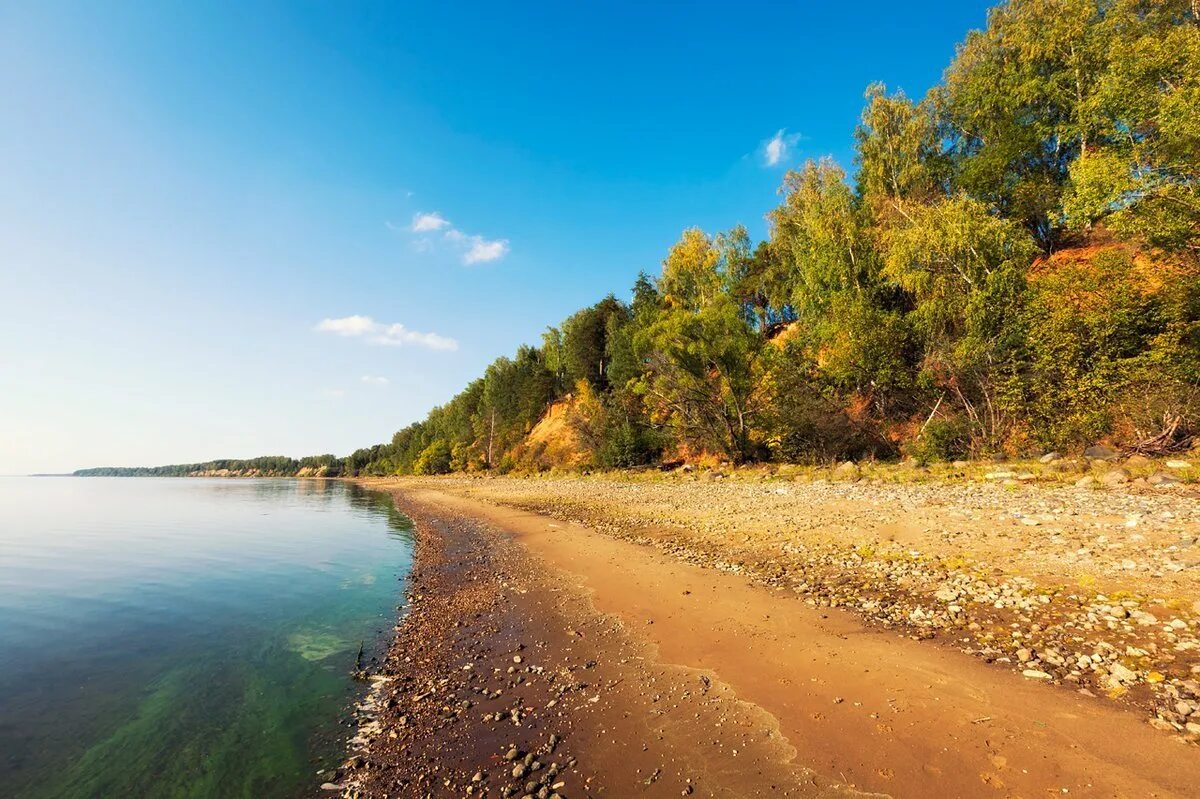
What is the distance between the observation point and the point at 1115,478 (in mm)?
15367

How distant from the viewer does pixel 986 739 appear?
16.5 feet

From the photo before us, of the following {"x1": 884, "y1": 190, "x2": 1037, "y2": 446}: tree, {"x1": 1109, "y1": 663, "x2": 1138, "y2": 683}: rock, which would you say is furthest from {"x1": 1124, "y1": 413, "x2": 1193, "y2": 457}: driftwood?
{"x1": 1109, "y1": 663, "x2": 1138, "y2": 683}: rock

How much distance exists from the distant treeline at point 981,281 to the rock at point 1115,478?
5.75 meters

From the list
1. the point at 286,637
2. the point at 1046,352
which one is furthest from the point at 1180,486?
the point at 286,637

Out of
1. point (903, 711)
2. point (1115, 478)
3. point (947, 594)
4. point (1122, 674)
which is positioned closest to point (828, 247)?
point (1115, 478)

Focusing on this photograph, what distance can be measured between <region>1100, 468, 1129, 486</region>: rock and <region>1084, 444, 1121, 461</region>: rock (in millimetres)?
4451

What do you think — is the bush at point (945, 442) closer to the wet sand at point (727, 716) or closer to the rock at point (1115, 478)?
the rock at point (1115, 478)

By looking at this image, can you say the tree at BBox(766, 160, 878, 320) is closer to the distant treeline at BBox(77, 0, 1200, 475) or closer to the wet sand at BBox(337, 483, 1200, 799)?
the distant treeline at BBox(77, 0, 1200, 475)

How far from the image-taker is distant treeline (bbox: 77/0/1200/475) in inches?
786

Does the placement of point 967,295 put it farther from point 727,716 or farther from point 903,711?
point 727,716

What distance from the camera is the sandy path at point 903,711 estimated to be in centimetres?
445

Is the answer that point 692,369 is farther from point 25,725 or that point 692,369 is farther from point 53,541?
point 53,541

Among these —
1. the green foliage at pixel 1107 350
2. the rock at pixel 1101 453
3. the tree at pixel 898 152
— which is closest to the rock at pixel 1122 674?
the rock at pixel 1101 453

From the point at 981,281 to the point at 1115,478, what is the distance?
15678 mm
